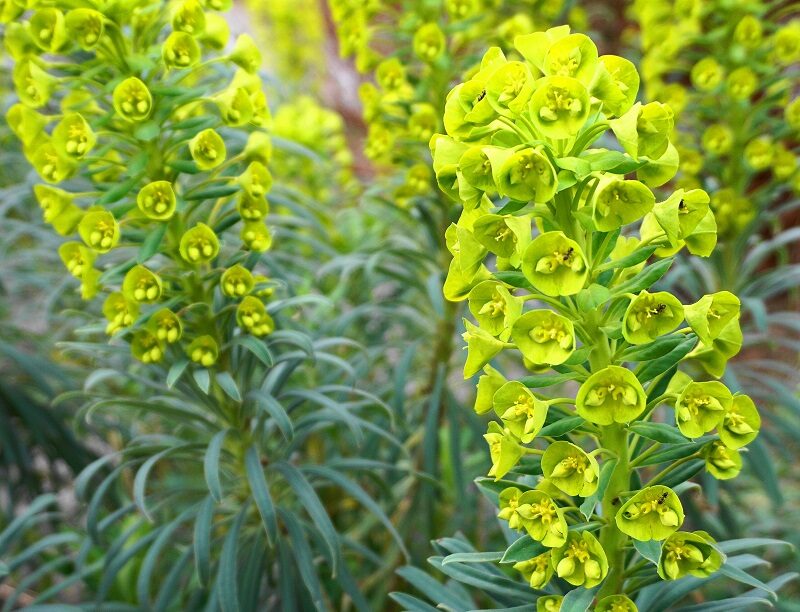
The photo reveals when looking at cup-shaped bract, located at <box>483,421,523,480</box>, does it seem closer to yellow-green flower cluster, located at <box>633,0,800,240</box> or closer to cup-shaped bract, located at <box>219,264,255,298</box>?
cup-shaped bract, located at <box>219,264,255,298</box>

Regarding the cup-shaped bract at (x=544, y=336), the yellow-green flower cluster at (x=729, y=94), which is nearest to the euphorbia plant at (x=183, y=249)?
the cup-shaped bract at (x=544, y=336)

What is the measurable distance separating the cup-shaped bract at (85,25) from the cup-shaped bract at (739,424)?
1038mm

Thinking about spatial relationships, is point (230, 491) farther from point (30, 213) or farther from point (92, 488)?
point (30, 213)

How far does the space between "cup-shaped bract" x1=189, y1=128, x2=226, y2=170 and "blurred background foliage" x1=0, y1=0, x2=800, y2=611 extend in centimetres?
29

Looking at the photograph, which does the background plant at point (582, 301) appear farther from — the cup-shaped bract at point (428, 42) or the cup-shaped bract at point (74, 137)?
the cup-shaped bract at point (428, 42)

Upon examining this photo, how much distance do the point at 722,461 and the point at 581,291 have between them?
Answer: 0.92 feet

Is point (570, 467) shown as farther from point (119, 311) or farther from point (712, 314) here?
point (119, 311)

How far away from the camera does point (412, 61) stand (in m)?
1.97

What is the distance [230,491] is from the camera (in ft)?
5.66

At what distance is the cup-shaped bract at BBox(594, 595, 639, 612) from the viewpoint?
3.41 feet

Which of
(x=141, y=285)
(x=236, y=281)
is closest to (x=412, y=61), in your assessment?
(x=236, y=281)

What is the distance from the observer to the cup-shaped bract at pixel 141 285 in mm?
1339

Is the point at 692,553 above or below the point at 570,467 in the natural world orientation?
below

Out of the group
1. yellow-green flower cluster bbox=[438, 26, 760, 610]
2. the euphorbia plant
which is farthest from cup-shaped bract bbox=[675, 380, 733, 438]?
the euphorbia plant
